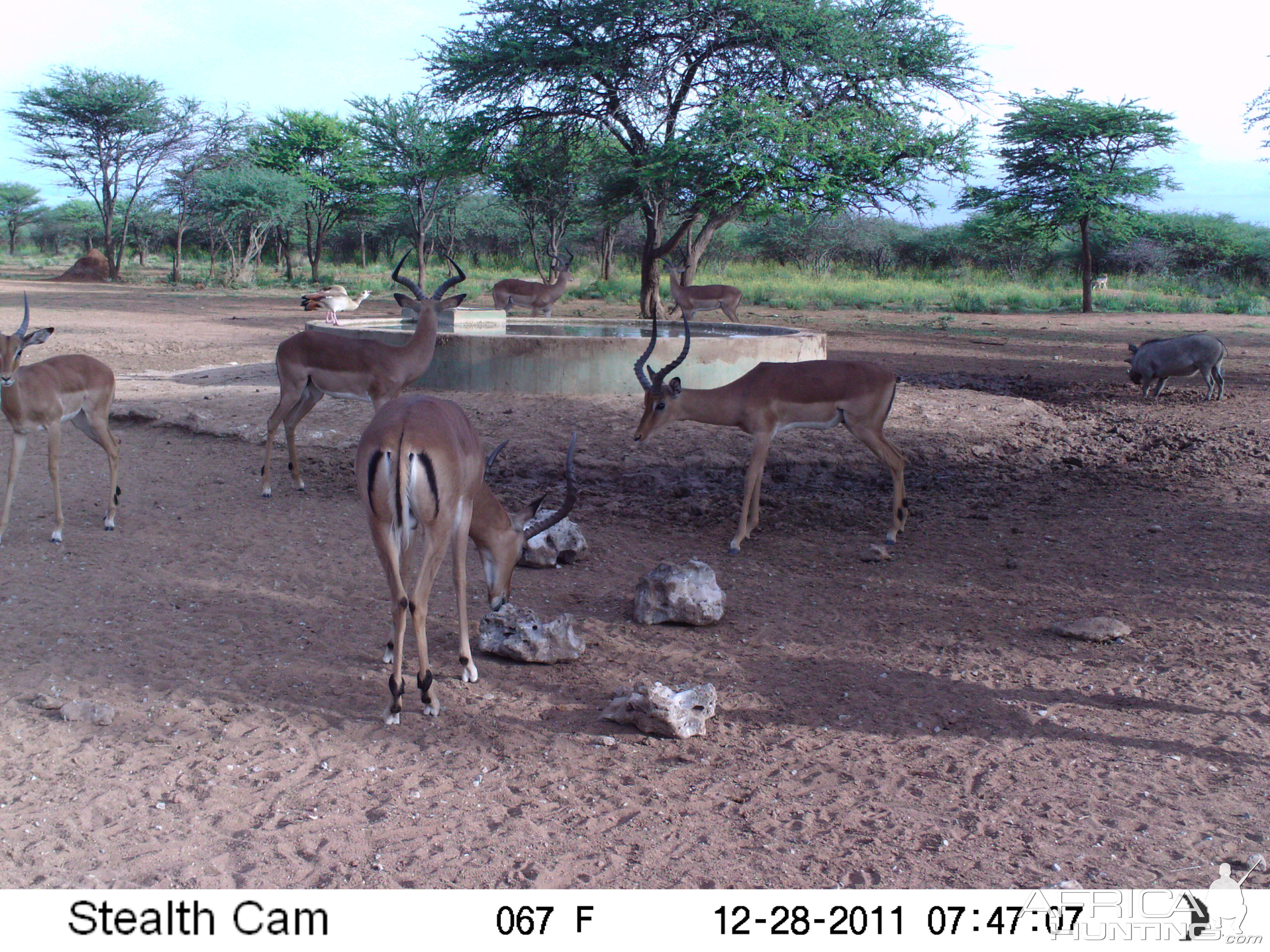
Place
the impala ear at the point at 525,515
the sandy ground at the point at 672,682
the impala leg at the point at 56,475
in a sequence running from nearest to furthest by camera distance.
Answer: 1. the sandy ground at the point at 672,682
2. the impala ear at the point at 525,515
3. the impala leg at the point at 56,475

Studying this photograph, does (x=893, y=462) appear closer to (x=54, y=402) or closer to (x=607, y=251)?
(x=54, y=402)

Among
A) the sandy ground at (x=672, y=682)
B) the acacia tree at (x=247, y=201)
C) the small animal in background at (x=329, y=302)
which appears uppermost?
the acacia tree at (x=247, y=201)

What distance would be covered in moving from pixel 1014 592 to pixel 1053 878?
9.23 feet

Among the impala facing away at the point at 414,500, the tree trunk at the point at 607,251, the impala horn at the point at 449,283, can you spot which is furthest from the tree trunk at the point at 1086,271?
the impala facing away at the point at 414,500

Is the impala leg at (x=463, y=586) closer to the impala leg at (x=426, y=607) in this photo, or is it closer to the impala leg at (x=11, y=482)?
the impala leg at (x=426, y=607)

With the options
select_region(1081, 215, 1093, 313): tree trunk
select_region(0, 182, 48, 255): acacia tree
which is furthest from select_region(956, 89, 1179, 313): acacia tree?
select_region(0, 182, 48, 255): acacia tree

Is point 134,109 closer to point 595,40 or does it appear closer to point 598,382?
point 595,40

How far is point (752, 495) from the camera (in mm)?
6734

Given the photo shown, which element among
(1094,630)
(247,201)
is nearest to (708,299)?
(1094,630)

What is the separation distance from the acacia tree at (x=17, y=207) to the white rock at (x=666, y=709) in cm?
6114

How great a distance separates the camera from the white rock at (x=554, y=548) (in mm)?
5816

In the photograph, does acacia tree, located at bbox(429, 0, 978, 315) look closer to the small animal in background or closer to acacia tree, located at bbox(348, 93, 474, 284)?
the small animal in background

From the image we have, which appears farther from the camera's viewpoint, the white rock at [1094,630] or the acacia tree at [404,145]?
the acacia tree at [404,145]

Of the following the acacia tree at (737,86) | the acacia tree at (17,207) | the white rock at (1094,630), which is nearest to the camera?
the white rock at (1094,630)
